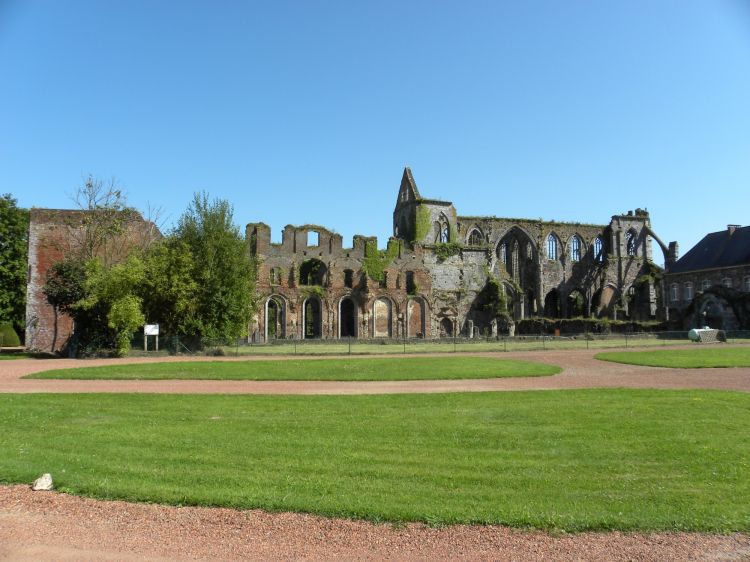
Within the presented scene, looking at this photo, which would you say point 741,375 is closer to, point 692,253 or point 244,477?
point 244,477

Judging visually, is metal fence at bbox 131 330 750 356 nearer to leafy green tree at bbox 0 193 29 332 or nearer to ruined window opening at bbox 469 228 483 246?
leafy green tree at bbox 0 193 29 332

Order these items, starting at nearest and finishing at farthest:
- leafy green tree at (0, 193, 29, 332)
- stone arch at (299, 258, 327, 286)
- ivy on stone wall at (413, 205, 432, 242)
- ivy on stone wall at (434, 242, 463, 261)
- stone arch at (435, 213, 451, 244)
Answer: leafy green tree at (0, 193, 29, 332), stone arch at (299, 258, 327, 286), ivy on stone wall at (434, 242, 463, 261), ivy on stone wall at (413, 205, 432, 242), stone arch at (435, 213, 451, 244)

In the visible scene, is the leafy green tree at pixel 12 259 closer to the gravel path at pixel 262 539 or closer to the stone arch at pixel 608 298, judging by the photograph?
the gravel path at pixel 262 539

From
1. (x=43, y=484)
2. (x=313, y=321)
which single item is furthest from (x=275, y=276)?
(x=43, y=484)

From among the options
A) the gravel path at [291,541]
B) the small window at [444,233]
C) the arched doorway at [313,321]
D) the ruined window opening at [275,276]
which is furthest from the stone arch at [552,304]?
the gravel path at [291,541]

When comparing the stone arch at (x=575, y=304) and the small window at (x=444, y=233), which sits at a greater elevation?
the small window at (x=444, y=233)

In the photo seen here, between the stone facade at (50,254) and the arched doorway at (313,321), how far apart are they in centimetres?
1516

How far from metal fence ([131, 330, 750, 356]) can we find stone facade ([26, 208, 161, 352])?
9.24 meters

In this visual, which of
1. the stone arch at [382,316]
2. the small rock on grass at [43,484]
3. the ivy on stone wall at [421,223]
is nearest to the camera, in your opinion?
the small rock on grass at [43,484]

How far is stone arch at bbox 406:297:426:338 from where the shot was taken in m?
50.4

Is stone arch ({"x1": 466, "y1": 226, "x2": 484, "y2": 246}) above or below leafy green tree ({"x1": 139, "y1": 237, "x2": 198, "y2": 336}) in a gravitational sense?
above

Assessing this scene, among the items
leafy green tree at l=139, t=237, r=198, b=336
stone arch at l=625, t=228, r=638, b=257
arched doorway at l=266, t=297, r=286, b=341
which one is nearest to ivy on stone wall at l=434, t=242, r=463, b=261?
arched doorway at l=266, t=297, r=286, b=341

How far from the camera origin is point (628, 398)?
12438mm

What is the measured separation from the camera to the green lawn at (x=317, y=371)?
727 inches
